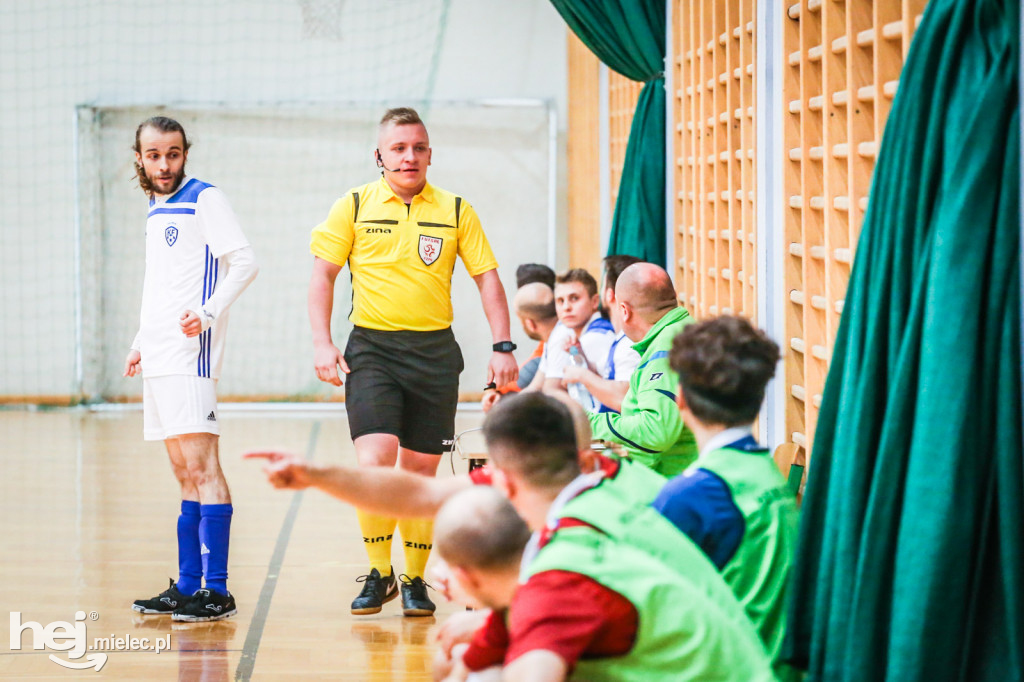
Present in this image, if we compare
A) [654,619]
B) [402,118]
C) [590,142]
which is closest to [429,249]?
[402,118]

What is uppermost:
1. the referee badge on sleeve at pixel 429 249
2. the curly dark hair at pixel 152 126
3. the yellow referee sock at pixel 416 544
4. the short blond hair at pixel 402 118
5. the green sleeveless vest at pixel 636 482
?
the short blond hair at pixel 402 118

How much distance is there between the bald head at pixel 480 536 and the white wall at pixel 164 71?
7.54 metres

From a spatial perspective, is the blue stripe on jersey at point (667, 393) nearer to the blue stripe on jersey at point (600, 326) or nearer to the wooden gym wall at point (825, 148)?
the wooden gym wall at point (825, 148)

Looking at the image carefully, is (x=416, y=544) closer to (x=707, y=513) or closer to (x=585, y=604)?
(x=707, y=513)

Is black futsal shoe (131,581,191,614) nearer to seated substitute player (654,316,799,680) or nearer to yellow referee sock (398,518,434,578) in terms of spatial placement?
yellow referee sock (398,518,434,578)

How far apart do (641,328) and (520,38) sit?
5.90 m

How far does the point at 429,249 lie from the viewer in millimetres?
3998

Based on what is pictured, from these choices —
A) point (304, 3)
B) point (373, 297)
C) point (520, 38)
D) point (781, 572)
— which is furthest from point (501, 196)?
point (781, 572)

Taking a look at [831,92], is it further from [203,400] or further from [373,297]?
[203,400]

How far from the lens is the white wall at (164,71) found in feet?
28.7

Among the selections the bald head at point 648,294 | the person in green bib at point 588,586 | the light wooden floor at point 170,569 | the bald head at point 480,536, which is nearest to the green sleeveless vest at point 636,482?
the person in green bib at point 588,586

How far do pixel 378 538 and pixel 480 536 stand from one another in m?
2.35

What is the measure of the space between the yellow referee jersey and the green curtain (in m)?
2.17

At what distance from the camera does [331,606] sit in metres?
4.05
